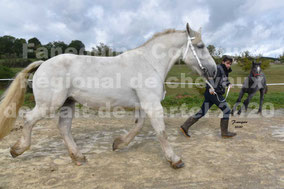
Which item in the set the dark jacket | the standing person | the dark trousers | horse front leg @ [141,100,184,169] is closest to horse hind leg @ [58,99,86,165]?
horse front leg @ [141,100,184,169]

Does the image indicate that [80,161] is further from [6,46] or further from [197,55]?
[6,46]

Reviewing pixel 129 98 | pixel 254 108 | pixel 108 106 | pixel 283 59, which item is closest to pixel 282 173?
pixel 129 98

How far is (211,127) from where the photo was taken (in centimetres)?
466

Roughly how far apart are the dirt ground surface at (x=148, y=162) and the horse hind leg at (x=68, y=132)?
115 millimetres

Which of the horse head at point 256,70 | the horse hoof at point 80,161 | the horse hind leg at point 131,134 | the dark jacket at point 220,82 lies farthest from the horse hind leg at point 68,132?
the horse head at point 256,70

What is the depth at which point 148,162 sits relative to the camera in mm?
2812

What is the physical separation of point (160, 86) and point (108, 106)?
76cm

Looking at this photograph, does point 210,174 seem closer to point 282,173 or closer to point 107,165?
point 282,173

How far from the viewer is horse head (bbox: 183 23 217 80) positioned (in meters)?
2.84

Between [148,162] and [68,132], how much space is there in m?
1.25

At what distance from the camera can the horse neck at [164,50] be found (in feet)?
9.20

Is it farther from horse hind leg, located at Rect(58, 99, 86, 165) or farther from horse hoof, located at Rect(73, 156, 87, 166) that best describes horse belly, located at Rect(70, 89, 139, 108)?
horse hoof, located at Rect(73, 156, 87, 166)

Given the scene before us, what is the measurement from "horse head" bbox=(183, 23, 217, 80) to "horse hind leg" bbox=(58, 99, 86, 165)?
6.16 ft

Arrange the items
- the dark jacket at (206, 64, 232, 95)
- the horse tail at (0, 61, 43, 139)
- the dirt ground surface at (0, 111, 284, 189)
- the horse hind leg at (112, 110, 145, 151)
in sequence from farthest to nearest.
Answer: the dark jacket at (206, 64, 232, 95), the horse hind leg at (112, 110, 145, 151), the horse tail at (0, 61, 43, 139), the dirt ground surface at (0, 111, 284, 189)
